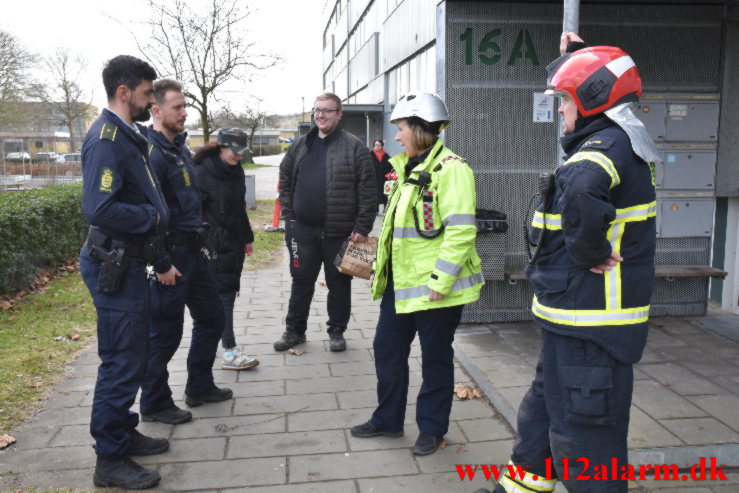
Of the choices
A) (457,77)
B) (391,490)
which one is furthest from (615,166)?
(457,77)

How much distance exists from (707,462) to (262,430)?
266 centimetres

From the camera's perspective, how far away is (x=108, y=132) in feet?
11.3

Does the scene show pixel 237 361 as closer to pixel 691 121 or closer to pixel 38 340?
pixel 38 340

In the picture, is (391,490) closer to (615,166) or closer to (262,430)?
(262,430)

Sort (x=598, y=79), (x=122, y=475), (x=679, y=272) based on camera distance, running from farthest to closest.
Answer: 1. (x=679, y=272)
2. (x=122, y=475)
3. (x=598, y=79)

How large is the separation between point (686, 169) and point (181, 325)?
4.95 meters

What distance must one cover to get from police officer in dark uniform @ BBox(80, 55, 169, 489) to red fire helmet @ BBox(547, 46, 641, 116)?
2.26 m

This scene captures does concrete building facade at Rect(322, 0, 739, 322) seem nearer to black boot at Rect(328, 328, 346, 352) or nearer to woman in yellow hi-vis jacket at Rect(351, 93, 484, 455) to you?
black boot at Rect(328, 328, 346, 352)

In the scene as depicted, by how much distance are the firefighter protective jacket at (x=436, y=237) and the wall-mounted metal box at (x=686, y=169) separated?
11.5ft

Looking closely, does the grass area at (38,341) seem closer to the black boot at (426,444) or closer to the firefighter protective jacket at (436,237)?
the black boot at (426,444)

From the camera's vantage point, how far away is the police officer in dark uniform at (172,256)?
410 cm

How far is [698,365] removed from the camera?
4.98 meters

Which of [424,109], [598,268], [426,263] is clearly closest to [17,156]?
[424,109]

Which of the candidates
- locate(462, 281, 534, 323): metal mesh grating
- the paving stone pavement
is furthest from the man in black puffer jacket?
locate(462, 281, 534, 323): metal mesh grating
